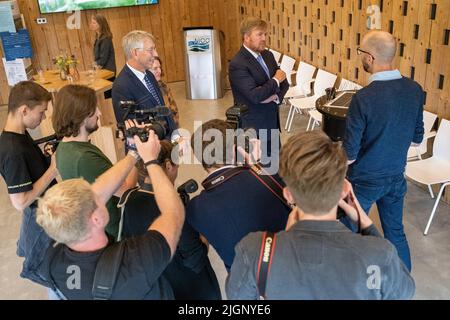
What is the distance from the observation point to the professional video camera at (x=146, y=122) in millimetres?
1928

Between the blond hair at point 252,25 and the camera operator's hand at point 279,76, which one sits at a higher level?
the blond hair at point 252,25

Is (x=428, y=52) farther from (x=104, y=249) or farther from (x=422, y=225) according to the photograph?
(x=104, y=249)

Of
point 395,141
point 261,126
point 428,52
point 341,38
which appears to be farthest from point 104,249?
point 341,38

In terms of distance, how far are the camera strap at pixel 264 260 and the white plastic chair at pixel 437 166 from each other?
8.20ft

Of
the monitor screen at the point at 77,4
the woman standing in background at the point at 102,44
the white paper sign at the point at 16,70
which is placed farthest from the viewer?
the monitor screen at the point at 77,4

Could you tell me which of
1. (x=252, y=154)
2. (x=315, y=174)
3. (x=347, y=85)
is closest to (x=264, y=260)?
(x=315, y=174)

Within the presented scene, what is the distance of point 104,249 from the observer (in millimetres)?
1424

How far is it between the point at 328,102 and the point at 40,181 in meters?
2.54

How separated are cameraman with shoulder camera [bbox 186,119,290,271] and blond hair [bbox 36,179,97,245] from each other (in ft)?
1.43

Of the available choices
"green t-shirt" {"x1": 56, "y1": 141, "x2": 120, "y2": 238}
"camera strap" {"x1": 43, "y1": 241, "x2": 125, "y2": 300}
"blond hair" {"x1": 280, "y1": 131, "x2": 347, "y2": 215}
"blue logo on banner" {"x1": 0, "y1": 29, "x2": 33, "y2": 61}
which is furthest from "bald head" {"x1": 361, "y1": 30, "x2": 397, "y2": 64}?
"blue logo on banner" {"x1": 0, "y1": 29, "x2": 33, "y2": 61}

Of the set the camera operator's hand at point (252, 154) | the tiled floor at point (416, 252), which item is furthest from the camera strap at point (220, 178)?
the tiled floor at point (416, 252)

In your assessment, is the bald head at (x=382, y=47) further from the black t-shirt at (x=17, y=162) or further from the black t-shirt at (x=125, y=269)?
the black t-shirt at (x=17, y=162)

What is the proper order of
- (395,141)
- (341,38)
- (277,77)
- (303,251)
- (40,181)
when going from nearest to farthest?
(303,251) < (40,181) < (395,141) < (277,77) < (341,38)
